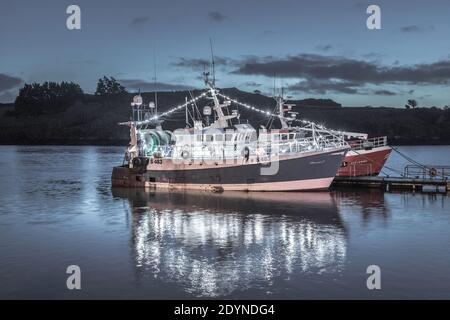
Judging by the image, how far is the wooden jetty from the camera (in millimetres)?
45000

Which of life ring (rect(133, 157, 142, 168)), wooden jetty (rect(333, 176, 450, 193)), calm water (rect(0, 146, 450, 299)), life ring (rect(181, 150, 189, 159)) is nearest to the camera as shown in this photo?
calm water (rect(0, 146, 450, 299))

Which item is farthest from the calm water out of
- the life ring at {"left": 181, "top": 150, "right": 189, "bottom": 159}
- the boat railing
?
the life ring at {"left": 181, "top": 150, "right": 189, "bottom": 159}

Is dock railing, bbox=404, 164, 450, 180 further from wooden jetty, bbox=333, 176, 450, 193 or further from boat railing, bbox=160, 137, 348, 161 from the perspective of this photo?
boat railing, bbox=160, 137, 348, 161

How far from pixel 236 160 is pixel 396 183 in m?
14.7

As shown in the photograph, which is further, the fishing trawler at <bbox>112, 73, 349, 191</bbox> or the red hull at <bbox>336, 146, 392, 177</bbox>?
the red hull at <bbox>336, 146, 392, 177</bbox>

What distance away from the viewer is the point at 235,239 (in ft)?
88.1

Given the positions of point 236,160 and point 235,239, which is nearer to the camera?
point 235,239

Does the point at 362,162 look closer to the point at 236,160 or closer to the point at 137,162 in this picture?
the point at 236,160

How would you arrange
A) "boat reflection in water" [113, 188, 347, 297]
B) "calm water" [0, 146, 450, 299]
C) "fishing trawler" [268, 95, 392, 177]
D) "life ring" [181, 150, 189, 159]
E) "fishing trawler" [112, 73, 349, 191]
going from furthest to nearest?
"fishing trawler" [268, 95, 392, 177] < "life ring" [181, 150, 189, 159] < "fishing trawler" [112, 73, 349, 191] < "boat reflection in water" [113, 188, 347, 297] < "calm water" [0, 146, 450, 299]

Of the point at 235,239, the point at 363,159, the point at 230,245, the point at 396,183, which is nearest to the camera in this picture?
the point at 230,245

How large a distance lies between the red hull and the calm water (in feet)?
29.0

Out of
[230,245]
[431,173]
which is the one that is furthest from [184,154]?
[230,245]

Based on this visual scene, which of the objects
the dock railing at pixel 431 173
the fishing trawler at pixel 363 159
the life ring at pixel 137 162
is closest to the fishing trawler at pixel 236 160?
the life ring at pixel 137 162
